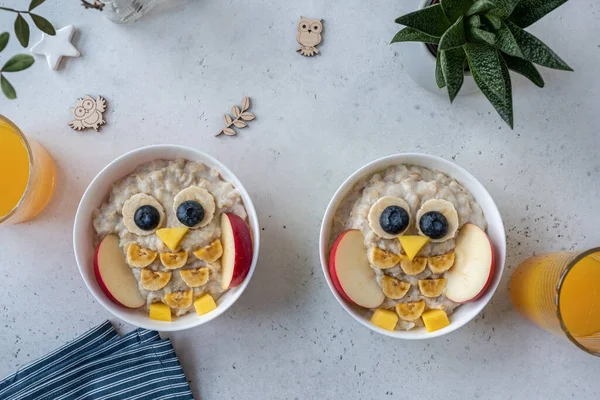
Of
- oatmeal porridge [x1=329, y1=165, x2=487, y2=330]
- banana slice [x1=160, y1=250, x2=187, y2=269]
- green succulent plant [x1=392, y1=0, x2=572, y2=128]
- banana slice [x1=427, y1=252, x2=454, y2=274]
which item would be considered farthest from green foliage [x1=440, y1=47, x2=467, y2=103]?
banana slice [x1=160, y1=250, x2=187, y2=269]

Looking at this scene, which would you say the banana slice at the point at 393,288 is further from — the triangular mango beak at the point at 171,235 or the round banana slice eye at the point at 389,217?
the triangular mango beak at the point at 171,235

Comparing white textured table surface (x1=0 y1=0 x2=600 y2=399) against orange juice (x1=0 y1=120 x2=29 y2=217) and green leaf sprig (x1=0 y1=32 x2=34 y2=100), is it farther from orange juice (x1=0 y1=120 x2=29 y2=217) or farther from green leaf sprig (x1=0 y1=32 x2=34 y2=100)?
green leaf sprig (x1=0 y1=32 x2=34 y2=100)

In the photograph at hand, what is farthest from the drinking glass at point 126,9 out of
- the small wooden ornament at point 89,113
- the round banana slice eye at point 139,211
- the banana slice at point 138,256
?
the banana slice at point 138,256

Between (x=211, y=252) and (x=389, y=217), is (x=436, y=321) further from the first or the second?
(x=211, y=252)

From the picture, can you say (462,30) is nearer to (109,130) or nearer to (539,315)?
(539,315)

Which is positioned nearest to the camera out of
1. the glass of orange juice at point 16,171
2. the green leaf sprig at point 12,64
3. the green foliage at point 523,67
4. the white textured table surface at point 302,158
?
the green leaf sprig at point 12,64
